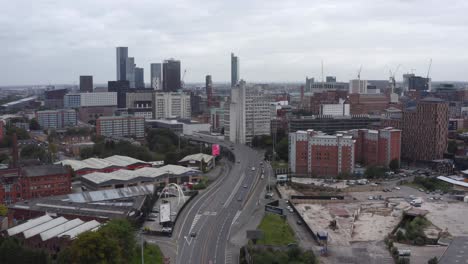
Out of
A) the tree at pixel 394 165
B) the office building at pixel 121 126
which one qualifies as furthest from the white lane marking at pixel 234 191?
the office building at pixel 121 126

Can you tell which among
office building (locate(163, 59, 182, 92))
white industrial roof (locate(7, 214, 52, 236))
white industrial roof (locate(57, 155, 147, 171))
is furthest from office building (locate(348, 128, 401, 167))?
office building (locate(163, 59, 182, 92))

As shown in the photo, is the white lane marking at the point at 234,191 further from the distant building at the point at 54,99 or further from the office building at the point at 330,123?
the distant building at the point at 54,99

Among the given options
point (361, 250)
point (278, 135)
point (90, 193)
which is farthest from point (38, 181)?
point (278, 135)

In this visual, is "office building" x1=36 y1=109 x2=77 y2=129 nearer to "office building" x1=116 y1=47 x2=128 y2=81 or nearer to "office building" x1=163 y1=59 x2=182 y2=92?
"office building" x1=163 y1=59 x2=182 y2=92

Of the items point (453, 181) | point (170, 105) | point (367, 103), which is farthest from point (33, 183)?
point (367, 103)

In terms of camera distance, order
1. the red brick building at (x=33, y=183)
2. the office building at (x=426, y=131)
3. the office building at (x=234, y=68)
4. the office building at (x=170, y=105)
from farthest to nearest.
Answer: the office building at (x=234, y=68) < the office building at (x=170, y=105) < the office building at (x=426, y=131) < the red brick building at (x=33, y=183)

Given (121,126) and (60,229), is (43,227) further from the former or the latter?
(121,126)

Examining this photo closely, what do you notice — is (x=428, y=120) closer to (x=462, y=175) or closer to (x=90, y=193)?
(x=462, y=175)
